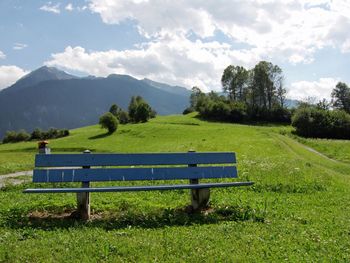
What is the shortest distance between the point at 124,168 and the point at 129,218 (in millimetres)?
1317

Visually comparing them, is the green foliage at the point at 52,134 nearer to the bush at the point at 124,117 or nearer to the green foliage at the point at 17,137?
the green foliage at the point at 17,137

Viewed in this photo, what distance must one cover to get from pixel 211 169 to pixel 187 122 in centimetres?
10150

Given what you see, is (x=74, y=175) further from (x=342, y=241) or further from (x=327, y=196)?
(x=327, y=196)

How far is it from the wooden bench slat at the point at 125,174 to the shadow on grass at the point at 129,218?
2.84 ft

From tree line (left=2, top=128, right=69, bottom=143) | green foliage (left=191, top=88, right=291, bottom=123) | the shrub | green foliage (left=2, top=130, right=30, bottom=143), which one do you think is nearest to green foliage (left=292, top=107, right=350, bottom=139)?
green foliage (left=191, top=88, right=291, bottom=123)

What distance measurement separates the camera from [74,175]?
9688mm

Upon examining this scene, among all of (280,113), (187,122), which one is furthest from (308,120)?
(187,122)

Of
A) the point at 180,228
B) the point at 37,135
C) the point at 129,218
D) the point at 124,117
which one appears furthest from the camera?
the point at 124,117

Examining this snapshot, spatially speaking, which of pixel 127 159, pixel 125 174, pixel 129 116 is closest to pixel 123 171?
pixel 125 174

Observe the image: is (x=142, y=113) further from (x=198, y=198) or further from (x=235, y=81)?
(x=198, y=198)

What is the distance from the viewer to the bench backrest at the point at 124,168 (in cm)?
968

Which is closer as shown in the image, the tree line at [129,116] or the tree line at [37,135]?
the tree line at [129,116]

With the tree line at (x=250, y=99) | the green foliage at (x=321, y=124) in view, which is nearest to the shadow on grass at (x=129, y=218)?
the green foliage at (x=321, y=124)

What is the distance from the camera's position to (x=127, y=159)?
1017cm
